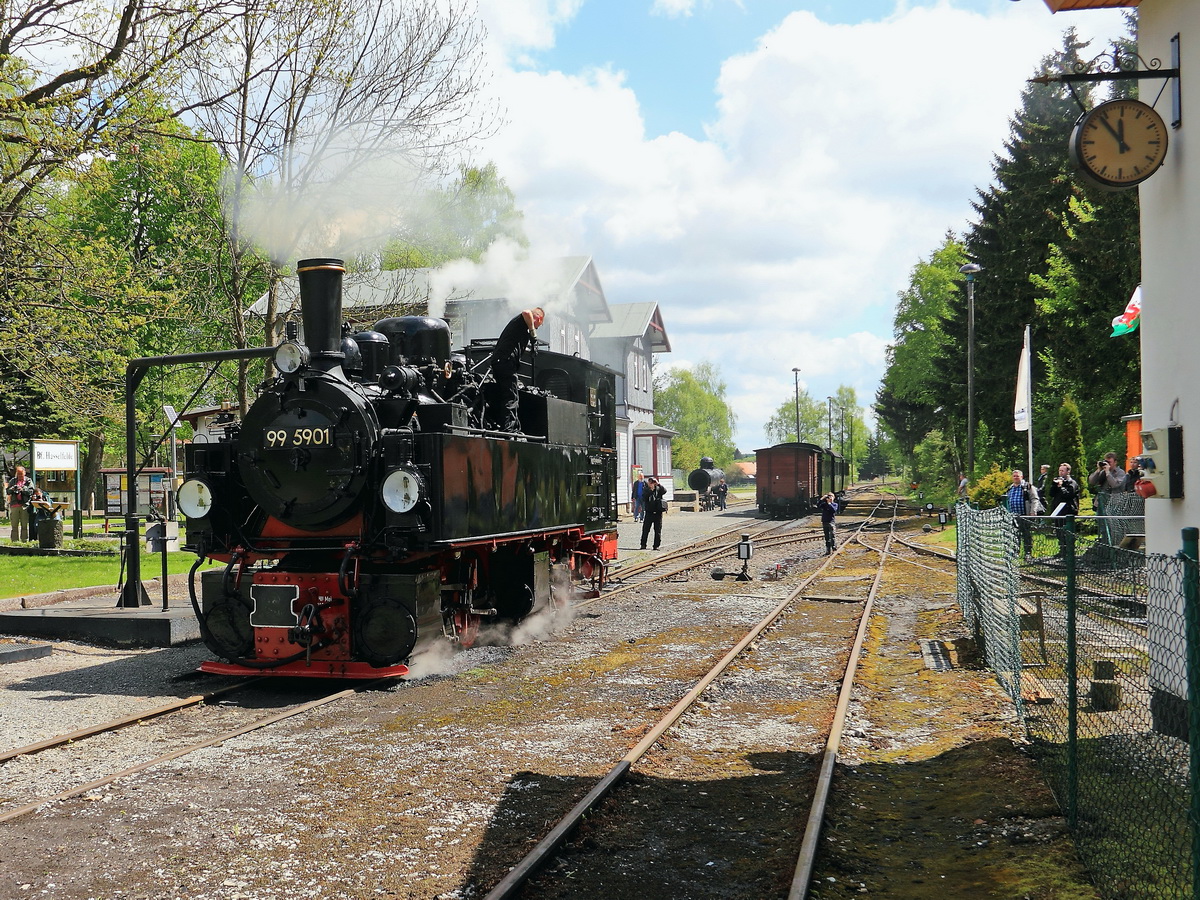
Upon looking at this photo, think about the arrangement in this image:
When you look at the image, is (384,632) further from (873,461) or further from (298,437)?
(873,461)

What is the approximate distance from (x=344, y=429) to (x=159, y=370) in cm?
2906

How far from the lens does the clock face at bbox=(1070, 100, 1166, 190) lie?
19.5 ft

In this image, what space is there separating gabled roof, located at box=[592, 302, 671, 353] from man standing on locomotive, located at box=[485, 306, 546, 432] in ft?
A: 115

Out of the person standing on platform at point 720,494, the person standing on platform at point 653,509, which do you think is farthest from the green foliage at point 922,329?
the person standing on platform at point 653,509

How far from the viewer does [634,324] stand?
1870 inches

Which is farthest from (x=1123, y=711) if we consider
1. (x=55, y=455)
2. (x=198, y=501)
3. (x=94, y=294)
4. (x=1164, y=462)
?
(x=55, y=455)

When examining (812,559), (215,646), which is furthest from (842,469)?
(215,646)

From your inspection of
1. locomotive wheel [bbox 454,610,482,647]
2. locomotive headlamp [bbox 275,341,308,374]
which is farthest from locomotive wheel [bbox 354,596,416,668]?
locomotive headlamp [bbox 275,341,308,374]

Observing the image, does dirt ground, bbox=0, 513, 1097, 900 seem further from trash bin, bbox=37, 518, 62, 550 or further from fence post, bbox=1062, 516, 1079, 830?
trash bin, bbox=37, 518, 62, 550

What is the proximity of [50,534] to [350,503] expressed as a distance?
13.9 meters

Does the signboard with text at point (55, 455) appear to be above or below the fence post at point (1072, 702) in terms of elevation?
above

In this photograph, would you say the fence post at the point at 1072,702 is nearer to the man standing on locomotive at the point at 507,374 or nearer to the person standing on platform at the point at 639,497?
the man standing on locomotive at the point at 507,374

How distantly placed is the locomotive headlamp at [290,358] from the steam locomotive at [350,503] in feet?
0.04

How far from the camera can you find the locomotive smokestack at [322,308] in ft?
28.1
